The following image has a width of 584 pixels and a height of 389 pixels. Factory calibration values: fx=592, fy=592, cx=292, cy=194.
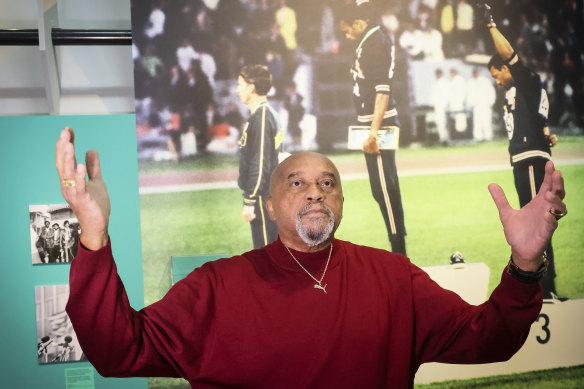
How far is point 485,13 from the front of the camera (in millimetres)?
3600

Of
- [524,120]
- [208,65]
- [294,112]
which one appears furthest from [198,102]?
[524,120]

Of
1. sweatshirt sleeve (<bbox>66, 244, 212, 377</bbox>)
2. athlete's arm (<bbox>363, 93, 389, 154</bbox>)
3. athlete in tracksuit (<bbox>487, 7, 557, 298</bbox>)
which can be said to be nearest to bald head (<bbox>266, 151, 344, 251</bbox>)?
sweatshirt sleeve (<bbox>66, 244, 212, 377</bbox>)

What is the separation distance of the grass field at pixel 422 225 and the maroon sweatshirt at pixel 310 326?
3.59ft

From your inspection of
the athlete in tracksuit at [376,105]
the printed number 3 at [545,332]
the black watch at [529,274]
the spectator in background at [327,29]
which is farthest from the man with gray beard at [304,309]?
the printed number 3 at [545,332]

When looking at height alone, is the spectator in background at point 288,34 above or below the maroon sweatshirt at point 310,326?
above

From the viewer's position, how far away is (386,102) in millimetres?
3486

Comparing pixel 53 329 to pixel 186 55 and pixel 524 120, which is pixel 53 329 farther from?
pixel 524 120


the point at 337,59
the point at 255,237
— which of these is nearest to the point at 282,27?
the point at 337,59

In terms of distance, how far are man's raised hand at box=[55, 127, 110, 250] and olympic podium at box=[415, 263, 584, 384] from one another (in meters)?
2.31

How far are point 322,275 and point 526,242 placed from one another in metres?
0.72

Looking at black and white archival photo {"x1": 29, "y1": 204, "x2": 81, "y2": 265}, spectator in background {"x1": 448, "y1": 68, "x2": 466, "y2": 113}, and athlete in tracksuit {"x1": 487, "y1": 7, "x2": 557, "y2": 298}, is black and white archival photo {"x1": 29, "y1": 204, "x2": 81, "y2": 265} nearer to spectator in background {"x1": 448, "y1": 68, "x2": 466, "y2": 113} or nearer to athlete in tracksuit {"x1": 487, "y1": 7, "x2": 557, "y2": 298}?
spectator in background {"x1": 448, "y1": 68, "x2": 466, "y2": 113}

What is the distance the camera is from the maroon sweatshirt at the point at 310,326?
1837 mm

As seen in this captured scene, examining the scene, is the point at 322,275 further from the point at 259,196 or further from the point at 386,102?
the point at 386,102

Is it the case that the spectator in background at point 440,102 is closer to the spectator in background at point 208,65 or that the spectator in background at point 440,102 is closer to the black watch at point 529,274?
the spectator in background at point 208,65
